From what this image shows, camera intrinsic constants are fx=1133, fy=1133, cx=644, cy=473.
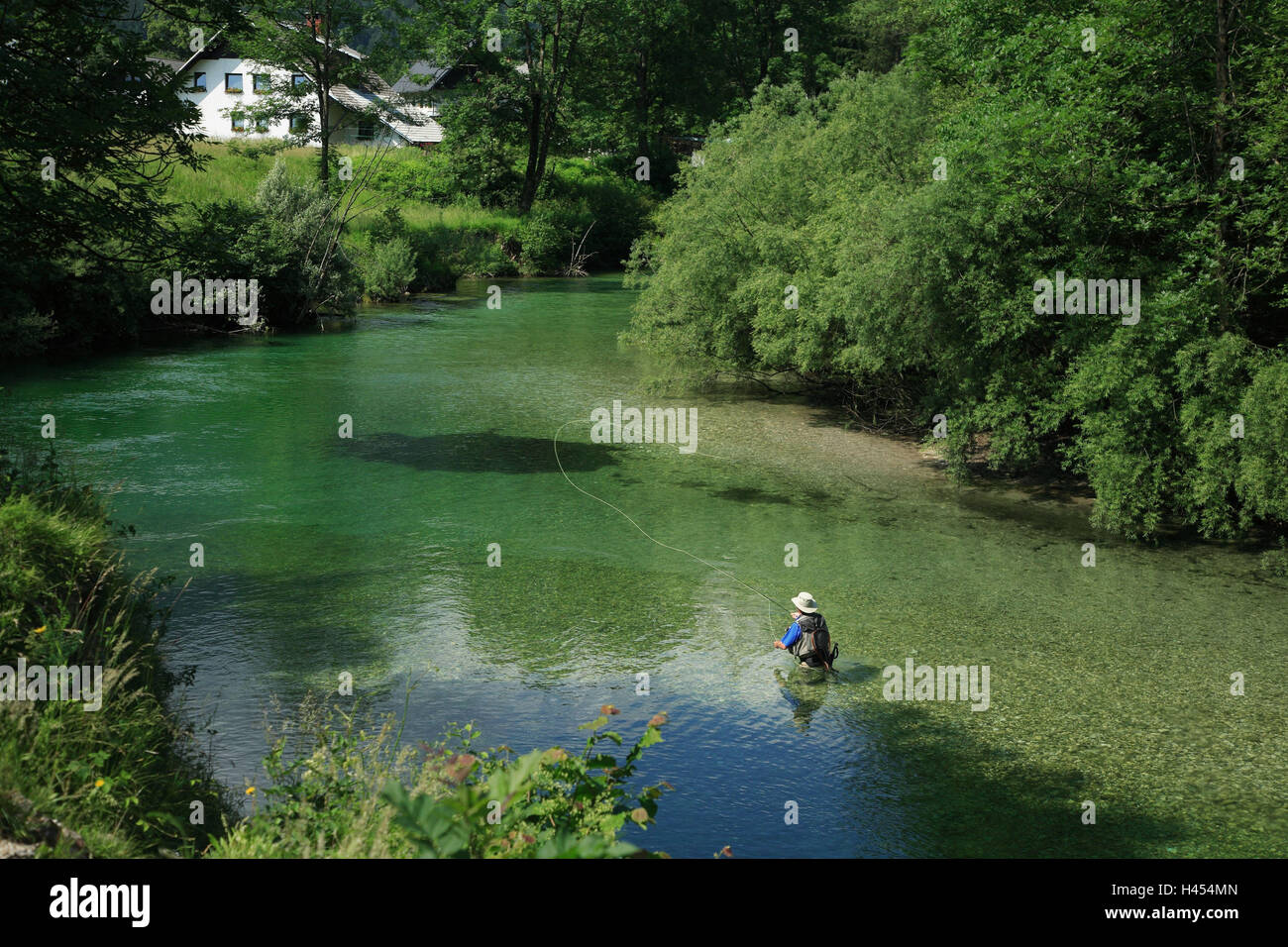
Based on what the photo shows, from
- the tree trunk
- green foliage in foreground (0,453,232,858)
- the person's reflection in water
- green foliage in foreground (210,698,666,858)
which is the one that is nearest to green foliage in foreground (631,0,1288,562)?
the person's reflection in water

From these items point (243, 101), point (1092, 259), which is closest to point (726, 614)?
point (1092, 259)

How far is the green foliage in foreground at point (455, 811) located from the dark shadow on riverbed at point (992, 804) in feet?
11.4

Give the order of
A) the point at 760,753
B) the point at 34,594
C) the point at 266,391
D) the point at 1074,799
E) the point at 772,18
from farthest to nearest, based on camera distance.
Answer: the point at 772,18
the point at 266,391
the point at 760,753
the point at 1074,799
the point at 34,594

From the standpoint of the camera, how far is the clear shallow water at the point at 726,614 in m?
9.16

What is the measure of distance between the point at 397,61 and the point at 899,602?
39950mm

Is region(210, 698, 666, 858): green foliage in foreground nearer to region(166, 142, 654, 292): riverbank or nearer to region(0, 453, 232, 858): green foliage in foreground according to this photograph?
region(0, 453, 232, 858): green foliage in foreground

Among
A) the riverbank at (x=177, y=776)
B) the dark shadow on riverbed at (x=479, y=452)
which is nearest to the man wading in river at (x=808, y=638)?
the riverbank at (x=177, y=776)

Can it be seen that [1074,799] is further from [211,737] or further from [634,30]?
[634,30]

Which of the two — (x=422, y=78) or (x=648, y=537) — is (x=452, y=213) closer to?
(x=422, y=78)

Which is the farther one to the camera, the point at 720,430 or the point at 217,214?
the point at 720,430

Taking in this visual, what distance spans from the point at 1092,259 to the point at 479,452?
10.5 m

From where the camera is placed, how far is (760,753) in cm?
977

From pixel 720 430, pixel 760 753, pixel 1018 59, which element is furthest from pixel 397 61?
pixel 760 753

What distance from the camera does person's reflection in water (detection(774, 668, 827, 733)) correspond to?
34.8ft
